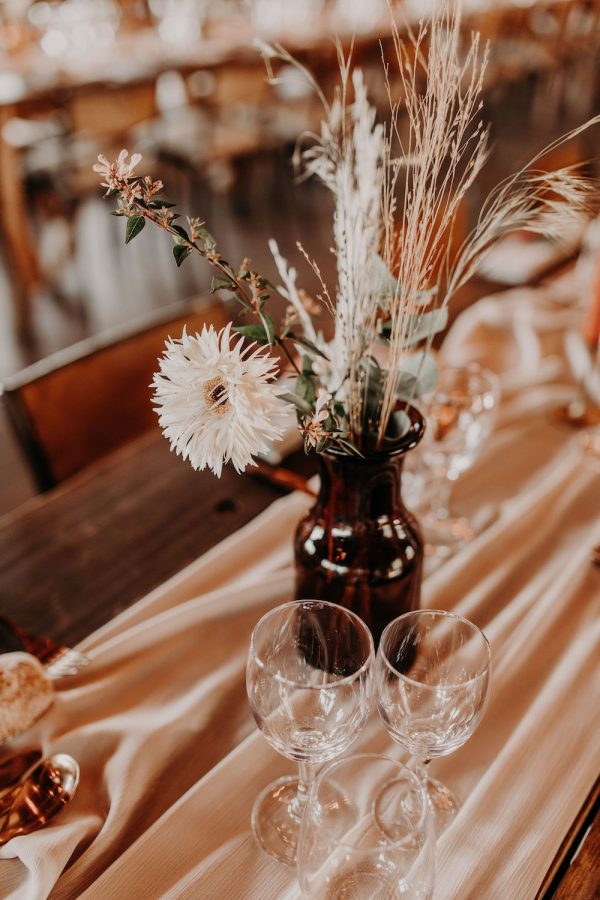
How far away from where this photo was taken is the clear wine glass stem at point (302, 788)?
657mm

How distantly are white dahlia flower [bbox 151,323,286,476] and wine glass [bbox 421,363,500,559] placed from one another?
1.69 ft

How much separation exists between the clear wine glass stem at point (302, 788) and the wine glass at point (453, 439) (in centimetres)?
40

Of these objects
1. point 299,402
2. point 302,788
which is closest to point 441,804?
point 302,788

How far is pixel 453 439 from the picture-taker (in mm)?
1019

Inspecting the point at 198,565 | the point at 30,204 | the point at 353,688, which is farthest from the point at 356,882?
the point at 30,204

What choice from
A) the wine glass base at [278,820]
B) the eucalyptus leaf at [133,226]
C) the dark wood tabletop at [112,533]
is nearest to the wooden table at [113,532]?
the dark wood tabletop at [112,533]

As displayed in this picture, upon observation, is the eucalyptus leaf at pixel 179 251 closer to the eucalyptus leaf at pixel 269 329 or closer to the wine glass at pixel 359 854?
the eucalyptus leaf at pixel 269 329

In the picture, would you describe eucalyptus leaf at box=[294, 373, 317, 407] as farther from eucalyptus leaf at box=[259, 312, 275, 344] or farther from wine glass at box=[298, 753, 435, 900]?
wine glass at box=[298, 753, 435, 900]

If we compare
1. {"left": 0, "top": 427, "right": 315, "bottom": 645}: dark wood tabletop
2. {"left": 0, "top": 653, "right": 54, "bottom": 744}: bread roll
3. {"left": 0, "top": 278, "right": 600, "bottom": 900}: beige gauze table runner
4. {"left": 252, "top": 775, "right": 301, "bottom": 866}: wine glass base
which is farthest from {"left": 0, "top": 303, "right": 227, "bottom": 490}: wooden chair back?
{"left": 252, "top": 775, "right": 301, "bottom": 866}: wine glass base

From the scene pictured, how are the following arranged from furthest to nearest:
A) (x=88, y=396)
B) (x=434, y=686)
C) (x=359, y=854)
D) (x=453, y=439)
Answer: (x=88, y=396), (x=453, y=439), (x=434, y=686), (x=359, y=854)

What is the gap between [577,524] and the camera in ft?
3.38

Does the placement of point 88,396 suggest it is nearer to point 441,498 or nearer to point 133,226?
point 441,498

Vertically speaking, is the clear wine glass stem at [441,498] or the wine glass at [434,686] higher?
the wine glass at [434,686]

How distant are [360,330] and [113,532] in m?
0.55
